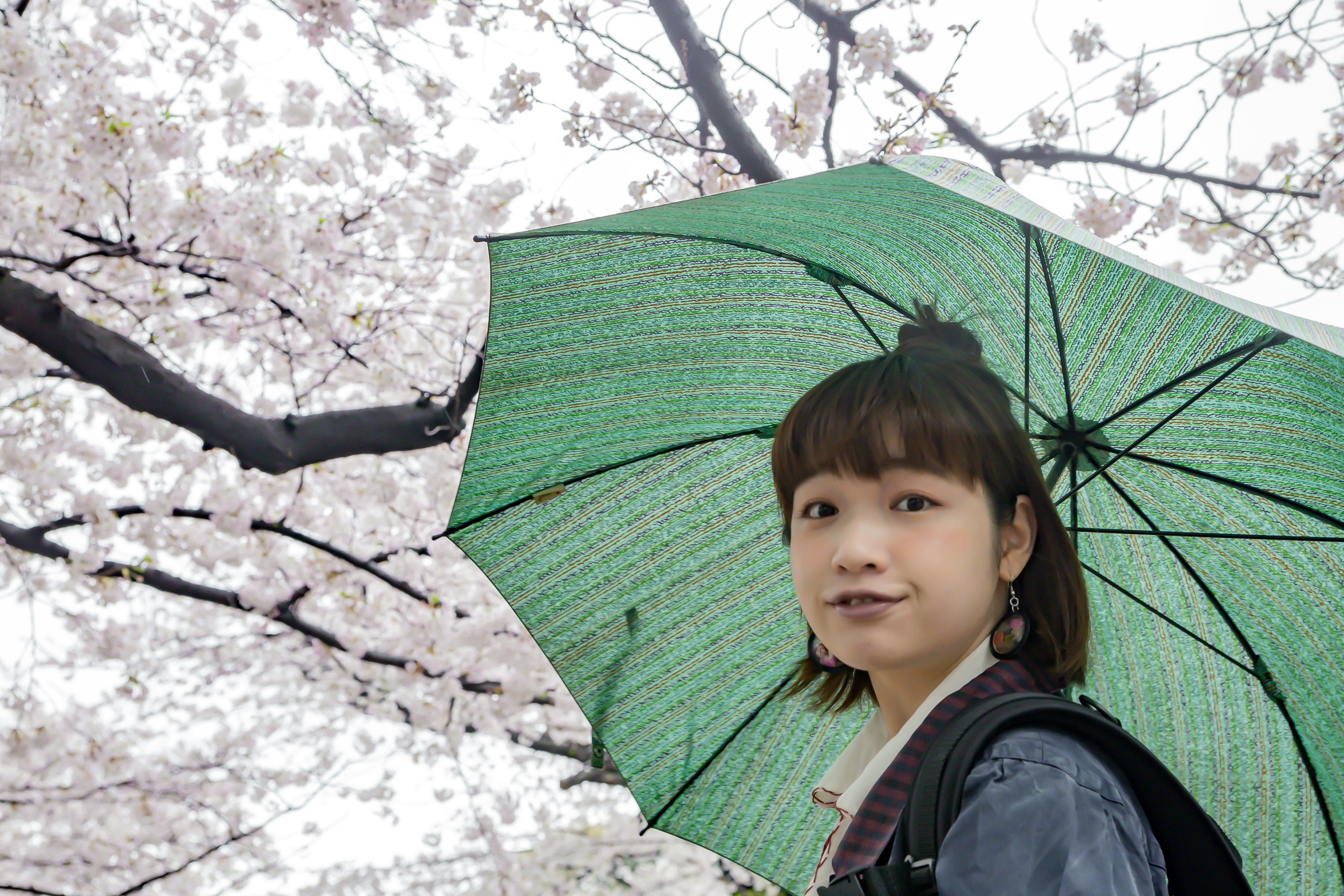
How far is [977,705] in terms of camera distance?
1.06 metres

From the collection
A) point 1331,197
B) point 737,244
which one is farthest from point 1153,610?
point 1331,197

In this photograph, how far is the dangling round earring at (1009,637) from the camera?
1.29 metres

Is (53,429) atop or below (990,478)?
atop

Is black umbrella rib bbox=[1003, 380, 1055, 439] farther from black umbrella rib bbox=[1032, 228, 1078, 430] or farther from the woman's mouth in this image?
the woman's mouth

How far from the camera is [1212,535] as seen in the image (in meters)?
1.61

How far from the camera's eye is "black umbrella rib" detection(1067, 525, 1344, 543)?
1.55 metres

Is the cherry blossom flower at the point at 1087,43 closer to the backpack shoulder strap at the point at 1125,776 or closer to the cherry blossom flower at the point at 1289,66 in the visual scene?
the cherry blossom flower at the point at 1289,66

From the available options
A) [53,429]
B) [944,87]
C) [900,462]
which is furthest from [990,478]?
[53,429]

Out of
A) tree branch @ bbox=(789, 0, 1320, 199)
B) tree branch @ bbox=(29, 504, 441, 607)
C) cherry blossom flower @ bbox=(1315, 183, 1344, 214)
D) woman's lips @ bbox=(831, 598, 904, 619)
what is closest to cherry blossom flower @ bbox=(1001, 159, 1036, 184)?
tree branch @ bbox=(789, 0, 1320, 199)

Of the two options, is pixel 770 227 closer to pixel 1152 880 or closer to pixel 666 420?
pixel 666 420

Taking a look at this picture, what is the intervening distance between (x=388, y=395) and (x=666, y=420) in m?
4.89

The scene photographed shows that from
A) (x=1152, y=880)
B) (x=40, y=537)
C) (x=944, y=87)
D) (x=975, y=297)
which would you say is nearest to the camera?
(x=1152, y=880)

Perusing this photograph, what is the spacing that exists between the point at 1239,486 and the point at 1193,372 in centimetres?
26

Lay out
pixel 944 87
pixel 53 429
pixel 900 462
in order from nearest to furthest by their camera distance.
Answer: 1. pixel 900 462
2. pixel 944 87
3. pixel 53 429
